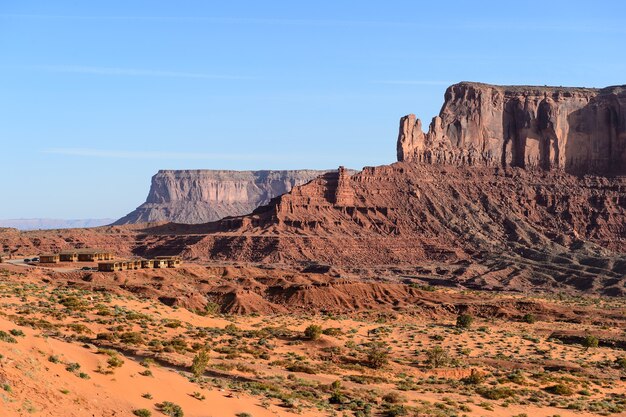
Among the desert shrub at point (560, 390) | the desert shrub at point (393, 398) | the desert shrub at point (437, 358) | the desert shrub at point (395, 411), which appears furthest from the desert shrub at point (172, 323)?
the desert shrub at point (560, 390)

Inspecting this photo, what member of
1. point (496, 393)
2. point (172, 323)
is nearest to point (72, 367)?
point (496, 393)

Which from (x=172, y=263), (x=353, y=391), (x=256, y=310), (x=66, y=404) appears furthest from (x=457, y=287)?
(x=66, y=404)

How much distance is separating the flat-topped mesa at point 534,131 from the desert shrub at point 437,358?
124 m

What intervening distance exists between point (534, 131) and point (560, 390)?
142256 mm

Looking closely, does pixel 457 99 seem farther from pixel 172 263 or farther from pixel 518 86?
pixel 172 263

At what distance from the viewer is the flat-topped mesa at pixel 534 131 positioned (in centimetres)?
18125

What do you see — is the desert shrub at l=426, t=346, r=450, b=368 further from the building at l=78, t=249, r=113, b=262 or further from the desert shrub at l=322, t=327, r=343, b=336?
the building at l=78, t=249, r=113, b=262

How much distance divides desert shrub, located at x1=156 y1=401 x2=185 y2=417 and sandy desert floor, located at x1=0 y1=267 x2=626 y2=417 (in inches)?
2.2

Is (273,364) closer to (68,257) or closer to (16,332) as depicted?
(16,332)

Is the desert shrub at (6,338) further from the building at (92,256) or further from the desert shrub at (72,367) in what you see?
the building at (92,256)

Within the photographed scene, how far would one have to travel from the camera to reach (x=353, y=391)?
40500 millimetres

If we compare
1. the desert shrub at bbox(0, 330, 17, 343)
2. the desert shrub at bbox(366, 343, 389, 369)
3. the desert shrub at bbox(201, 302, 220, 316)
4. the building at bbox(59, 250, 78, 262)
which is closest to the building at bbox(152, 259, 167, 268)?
the building at bbox(59, 250, 78, 262)

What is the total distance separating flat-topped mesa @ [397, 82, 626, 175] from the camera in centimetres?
18125

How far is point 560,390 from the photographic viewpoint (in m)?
47.4
